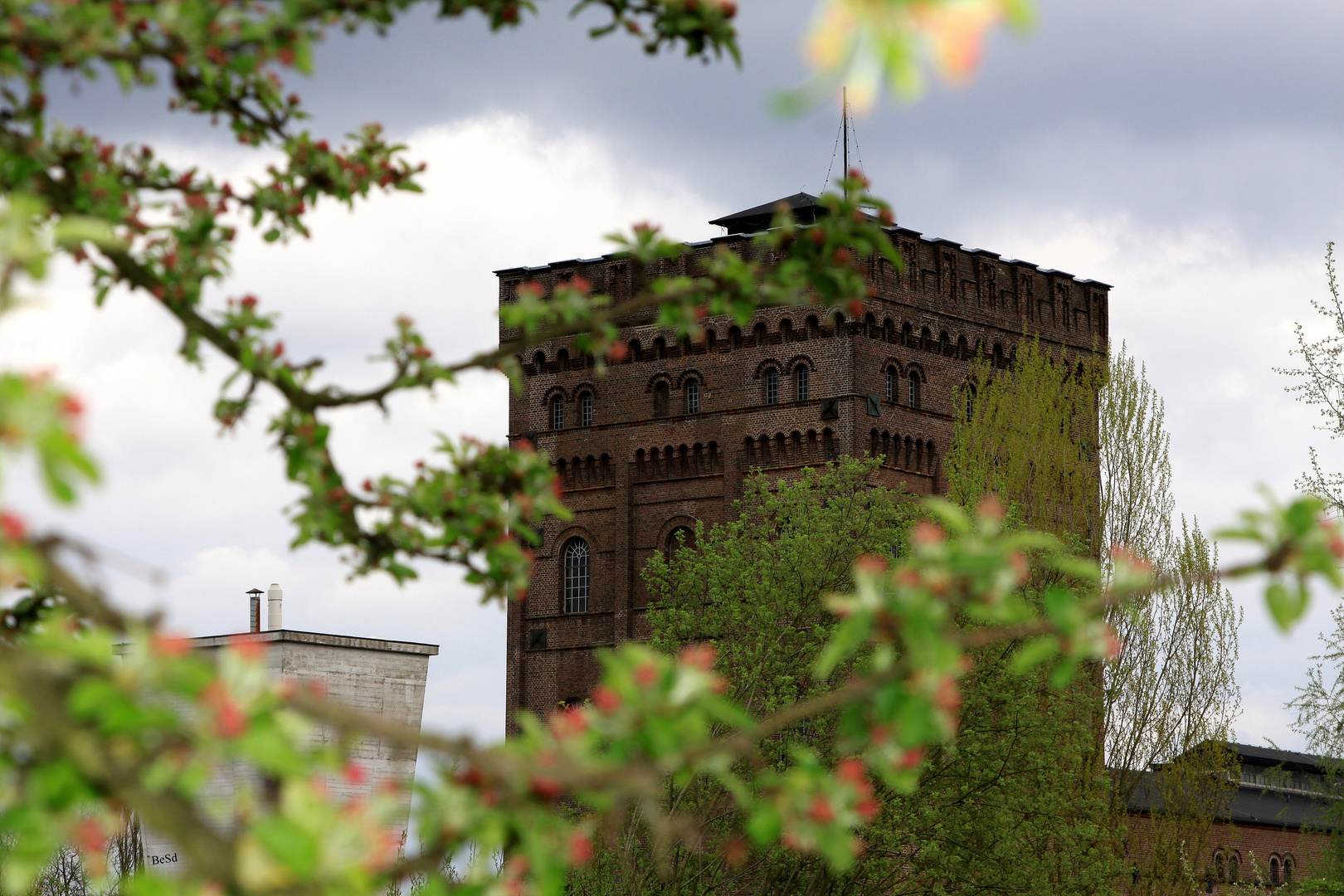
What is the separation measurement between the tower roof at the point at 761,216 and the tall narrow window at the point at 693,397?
413 cm

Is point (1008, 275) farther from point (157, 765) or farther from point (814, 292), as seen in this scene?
point (157, 765)

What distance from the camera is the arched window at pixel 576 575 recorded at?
43.0m

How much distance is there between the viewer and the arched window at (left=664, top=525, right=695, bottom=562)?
41688 mm

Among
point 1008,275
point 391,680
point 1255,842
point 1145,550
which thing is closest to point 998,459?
point 1145,550

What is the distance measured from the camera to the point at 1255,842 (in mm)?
53188

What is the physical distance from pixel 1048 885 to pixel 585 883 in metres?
7.10

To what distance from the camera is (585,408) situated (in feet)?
145

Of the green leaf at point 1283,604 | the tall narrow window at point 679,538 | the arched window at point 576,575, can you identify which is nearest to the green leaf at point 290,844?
the green leaf at point 1283,604

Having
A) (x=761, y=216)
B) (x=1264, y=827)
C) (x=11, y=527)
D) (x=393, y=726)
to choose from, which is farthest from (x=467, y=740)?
(x=1264, y=827)

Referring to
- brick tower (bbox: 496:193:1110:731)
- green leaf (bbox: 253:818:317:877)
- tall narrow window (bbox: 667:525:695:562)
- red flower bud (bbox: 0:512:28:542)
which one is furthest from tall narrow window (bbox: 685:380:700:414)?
green leaf (bbox: 253:818:317:877)

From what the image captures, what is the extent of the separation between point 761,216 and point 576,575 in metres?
10.5

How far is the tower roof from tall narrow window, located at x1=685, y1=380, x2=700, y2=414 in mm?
4132

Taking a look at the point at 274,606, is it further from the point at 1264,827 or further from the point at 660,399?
the point at 1264,827

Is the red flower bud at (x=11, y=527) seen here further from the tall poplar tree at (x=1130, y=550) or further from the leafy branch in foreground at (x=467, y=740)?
the tall poplar tree at (x=1130, y=550)
